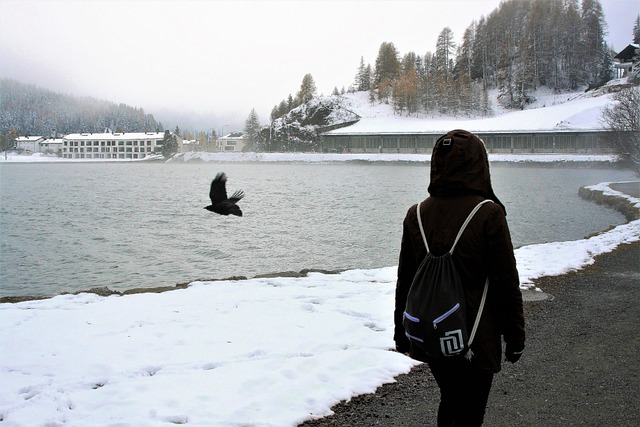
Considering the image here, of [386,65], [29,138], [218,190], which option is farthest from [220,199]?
[29,138]

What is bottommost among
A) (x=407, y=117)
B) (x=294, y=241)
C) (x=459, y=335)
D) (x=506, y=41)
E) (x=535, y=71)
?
(x=294, y=241)

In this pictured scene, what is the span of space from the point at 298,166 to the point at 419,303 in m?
105

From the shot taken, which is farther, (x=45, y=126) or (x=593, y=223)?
(x=45, y=126)

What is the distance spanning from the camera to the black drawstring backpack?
9.34ft

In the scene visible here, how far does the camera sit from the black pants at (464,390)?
2990 millimetres

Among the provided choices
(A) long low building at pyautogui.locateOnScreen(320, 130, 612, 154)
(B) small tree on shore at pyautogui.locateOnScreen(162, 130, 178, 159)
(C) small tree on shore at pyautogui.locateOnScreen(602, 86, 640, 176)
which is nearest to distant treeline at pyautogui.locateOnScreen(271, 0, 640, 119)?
(A) long low building at pyautogui.locateOnScreen(320, 130, 612, 154)

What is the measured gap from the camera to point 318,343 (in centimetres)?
643

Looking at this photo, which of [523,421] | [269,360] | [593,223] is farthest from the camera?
[593,223]

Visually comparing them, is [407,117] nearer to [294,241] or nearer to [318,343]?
[294,241]

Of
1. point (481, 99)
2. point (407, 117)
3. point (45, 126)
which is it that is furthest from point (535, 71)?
point (45, 126)

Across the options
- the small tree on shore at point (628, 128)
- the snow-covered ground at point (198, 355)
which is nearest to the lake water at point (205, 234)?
the small tree on shore at point (628, 128)

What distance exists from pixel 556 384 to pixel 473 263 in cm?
285

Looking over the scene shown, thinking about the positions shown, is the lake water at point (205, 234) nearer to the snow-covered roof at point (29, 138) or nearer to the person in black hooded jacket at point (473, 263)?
the person in black hooded jacket at point (473, 263)

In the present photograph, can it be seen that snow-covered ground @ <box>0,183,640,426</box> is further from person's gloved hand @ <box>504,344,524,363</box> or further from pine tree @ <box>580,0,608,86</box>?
pine tree @ <box>580,0,608,86</box>
